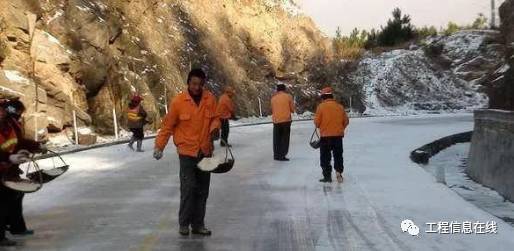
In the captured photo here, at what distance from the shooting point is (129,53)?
28.9 meters

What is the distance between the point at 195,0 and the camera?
40.4 meters

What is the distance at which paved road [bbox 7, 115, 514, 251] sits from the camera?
724cm

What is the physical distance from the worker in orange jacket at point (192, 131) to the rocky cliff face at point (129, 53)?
1263 cm

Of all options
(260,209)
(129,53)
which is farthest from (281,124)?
(129,53)

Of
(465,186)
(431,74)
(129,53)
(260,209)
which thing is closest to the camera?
(260,209)

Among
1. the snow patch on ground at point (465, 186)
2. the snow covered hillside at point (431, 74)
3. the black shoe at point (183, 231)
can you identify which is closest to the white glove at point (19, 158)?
the black shoe at point (183, 231)

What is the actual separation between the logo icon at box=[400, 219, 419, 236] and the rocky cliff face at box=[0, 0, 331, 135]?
13806 mm

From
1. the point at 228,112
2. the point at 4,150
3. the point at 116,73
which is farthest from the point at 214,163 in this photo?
the point at 116,73

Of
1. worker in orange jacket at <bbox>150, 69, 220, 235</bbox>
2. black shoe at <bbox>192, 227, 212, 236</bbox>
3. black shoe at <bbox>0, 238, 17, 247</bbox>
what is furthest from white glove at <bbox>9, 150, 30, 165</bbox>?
black shoe at <bbox>192, 227, 212, 236</bbox>

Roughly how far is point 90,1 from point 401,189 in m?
20.2

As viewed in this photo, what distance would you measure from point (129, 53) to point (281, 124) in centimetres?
1515

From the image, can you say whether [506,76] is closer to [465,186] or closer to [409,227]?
[465,186]

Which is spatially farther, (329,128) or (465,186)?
(465,186)

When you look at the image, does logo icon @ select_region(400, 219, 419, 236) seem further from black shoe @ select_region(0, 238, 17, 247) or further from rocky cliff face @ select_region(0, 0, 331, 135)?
rocky cliff face @ select_region(0, 0, 331, 135)
